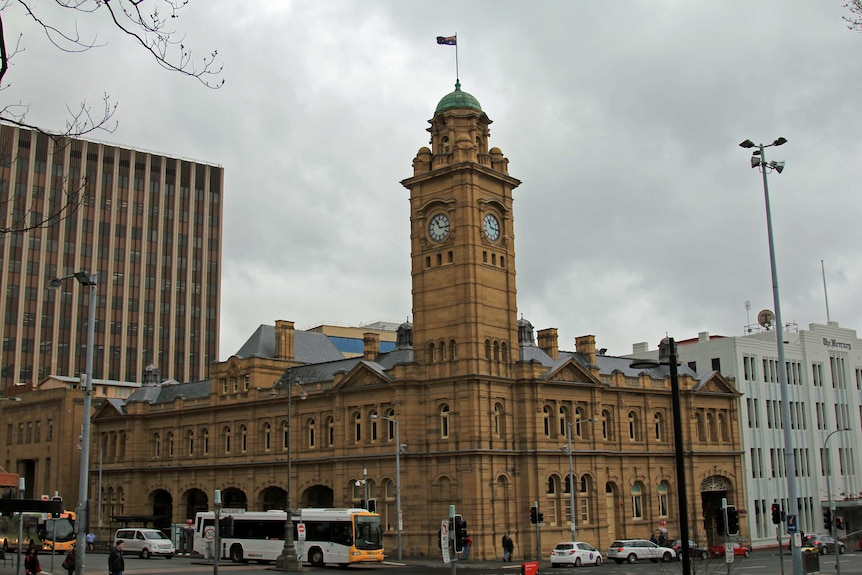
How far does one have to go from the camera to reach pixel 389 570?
50.2m

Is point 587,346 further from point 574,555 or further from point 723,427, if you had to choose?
point 574,555

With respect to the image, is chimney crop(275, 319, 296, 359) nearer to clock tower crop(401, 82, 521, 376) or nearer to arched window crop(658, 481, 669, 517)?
clock tower crop(401, 82, 521, 376)

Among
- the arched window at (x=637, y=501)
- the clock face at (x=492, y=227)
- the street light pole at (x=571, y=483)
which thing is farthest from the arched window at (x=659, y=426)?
the clock face at (x=492, y=227)

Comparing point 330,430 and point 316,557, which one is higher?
point 330,430

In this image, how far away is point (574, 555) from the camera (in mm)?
55250

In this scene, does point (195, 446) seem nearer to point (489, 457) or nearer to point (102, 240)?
point (489, 457)

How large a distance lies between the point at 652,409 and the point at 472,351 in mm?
21142

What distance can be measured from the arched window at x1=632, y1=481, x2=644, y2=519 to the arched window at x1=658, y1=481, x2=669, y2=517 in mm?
→ 2029

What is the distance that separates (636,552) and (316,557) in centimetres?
2022

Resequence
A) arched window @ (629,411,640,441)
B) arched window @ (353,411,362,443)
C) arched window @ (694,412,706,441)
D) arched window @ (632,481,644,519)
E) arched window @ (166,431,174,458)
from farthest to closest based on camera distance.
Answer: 1. arched window @ (166,431,174,458)
2. arched window @ (694,412,706,441)
3. arched window @ (629,411,640,441)
4. arched window @ (632,481,644,519)
5. arched window @ (353,411,362,443)

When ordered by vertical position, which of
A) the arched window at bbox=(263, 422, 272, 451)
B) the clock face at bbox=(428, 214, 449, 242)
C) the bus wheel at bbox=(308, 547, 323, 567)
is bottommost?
the bus wheel at bbox=(308, 547, 323, 567)

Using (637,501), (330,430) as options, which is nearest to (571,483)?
(637,501)

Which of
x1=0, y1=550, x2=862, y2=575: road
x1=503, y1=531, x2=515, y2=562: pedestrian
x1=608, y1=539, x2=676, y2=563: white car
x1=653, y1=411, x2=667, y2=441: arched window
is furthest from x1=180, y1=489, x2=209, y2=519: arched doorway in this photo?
x1=653, y1=411, x2=667, y2=441: arched window

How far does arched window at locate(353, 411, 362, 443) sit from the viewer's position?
6694cm
